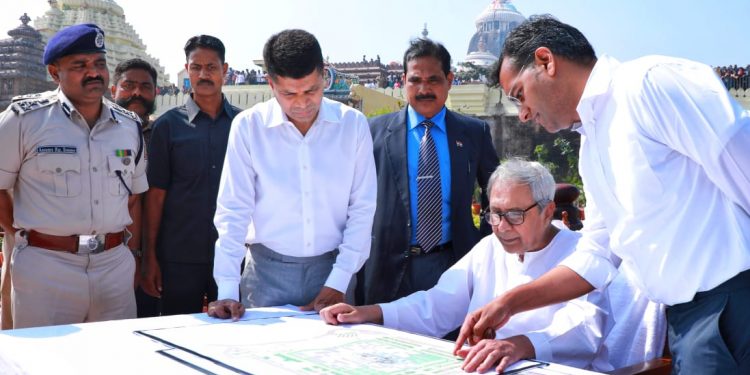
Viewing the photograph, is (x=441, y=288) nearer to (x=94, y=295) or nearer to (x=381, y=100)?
(x=94, y=295)

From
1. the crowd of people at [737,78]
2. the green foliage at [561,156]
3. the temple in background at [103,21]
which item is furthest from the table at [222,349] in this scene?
the temple in background at [103,21]

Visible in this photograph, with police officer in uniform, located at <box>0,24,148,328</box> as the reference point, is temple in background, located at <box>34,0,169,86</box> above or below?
above

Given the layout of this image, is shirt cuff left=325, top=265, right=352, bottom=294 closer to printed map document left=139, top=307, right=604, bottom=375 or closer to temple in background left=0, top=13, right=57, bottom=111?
printed map document left=139, top=307, right=604, bottom=375

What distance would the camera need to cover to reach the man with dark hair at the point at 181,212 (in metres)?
3.23

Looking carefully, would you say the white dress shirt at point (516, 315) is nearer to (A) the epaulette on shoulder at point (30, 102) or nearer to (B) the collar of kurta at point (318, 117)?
(B) the collar of kurta at point (318, 117)

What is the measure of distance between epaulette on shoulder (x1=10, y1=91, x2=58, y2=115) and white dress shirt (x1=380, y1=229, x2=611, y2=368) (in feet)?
5.31

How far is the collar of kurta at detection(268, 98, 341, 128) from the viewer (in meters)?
2.40

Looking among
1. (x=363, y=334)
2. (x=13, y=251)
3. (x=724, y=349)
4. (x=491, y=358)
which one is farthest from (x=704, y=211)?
(x=13, y=251)

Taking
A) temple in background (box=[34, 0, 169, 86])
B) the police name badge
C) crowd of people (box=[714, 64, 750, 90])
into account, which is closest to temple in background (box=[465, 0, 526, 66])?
temple in background (box=[34, 0, 169, 86])

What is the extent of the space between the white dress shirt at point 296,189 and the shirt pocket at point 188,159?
0.92 m

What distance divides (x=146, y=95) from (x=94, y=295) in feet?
5.24

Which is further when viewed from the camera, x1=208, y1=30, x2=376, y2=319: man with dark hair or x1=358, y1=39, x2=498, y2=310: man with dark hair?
x1=358, y1=39, x2=498, y2=310: man with dark hair

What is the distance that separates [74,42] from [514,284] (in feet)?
6.54

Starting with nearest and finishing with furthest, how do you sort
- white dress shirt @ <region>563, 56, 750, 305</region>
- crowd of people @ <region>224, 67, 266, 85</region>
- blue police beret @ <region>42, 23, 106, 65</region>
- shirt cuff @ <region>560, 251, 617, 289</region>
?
white dress shirt @ <region>563, 56, 750, 305</region> → shirt cuff @ <region>560, 251, 617, 289</region> → blue police beret @ <region>42, 23, 106, 65</region> → crowd of people @ <region>224, 67, 266, 85</region>
